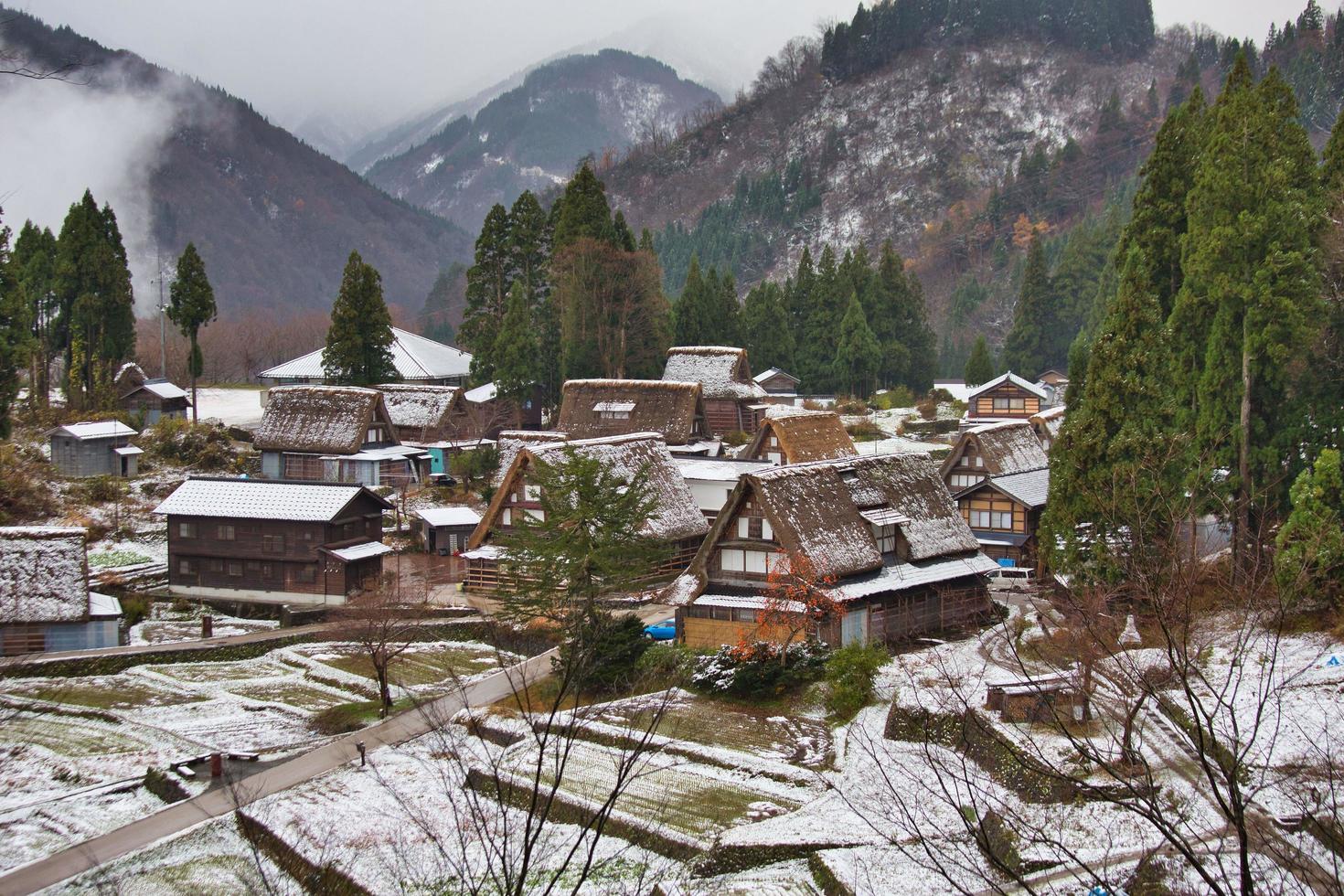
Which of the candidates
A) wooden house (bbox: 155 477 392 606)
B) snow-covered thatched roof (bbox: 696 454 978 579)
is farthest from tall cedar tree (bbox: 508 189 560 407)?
snow-covered thatched roof (bbox: 696 454 978 579)

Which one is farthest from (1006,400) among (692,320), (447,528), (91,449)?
(91,449)

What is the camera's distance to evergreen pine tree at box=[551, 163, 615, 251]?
5294 centimetres

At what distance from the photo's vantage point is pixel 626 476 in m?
32.6

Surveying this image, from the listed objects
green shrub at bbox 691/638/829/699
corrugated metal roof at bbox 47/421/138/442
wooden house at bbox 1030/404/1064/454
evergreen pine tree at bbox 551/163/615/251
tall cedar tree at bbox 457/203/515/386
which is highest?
evergreen pine tree at bbox 551/163/615/251

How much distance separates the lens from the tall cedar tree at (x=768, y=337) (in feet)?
203

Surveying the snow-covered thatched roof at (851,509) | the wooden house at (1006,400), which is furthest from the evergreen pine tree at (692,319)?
the snow-covered thatched roof at (851,509)

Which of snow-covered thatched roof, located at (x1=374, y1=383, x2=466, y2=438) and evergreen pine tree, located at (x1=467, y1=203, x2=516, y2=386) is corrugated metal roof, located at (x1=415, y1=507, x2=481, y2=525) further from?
evergreen pine tree, located at (x1=467, y1=203, x2=516, y2=386)

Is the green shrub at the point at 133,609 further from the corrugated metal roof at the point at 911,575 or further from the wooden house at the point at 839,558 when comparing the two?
the corrugated metal roof at the point at 911,575

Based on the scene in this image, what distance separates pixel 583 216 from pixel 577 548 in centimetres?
3113

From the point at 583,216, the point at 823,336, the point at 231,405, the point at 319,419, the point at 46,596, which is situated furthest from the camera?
the point at 823,336

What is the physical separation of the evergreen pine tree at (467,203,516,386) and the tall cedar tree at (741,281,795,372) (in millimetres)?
13856

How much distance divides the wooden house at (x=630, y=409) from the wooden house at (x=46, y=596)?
770 inches

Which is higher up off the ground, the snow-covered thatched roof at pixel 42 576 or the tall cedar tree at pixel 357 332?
the tall cedar tree at pixel 357 332

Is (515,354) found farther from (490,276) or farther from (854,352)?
(854,352)
